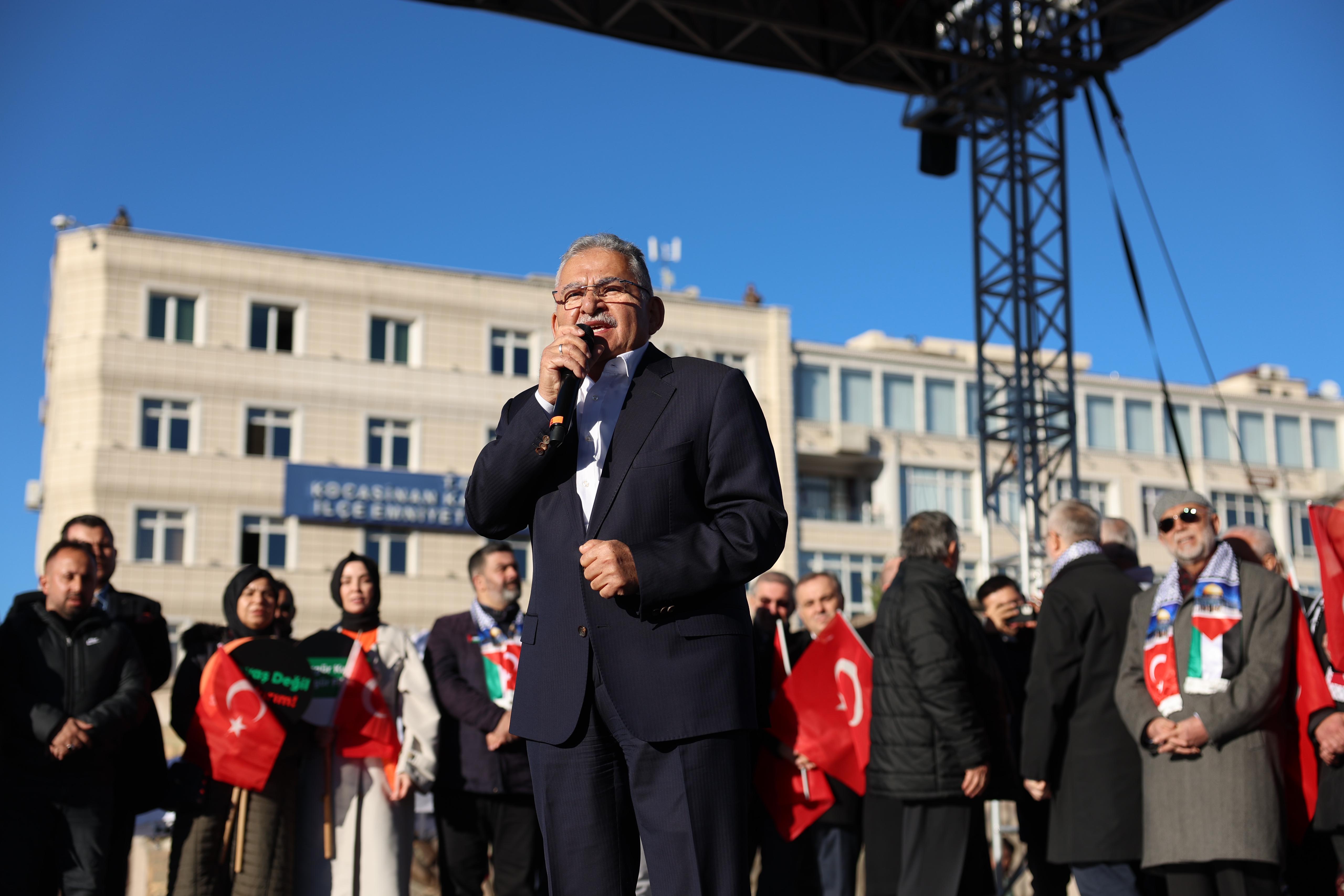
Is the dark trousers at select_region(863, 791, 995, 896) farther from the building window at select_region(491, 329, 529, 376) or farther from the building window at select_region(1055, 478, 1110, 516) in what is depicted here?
the building window at select_region(1055, 478, 1110, 516)

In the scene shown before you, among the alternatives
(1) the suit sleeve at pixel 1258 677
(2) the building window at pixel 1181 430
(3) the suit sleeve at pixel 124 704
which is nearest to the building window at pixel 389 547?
(2) the building window at pixel 1181 430

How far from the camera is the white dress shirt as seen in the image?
3.12 m

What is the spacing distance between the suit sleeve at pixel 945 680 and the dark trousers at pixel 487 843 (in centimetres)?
197

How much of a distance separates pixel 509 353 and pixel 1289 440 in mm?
32173

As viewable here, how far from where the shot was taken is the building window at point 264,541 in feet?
125

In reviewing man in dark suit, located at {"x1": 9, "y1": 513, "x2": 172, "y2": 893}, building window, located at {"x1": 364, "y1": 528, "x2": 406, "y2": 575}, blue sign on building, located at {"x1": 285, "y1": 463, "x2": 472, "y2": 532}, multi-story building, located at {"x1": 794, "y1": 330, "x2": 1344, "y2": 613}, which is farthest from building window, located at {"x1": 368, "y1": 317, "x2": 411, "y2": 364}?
man in dark suit, located at {"x1": 9, "y1": 513, "x2": 172, "y2": 893}

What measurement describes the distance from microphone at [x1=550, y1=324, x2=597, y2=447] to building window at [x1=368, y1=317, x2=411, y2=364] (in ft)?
125

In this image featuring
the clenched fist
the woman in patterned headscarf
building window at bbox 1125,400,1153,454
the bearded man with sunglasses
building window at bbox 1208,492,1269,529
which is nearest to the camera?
the clenched fist

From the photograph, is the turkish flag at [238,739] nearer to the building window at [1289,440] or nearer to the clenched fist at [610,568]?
the clenched fist at [610,568]

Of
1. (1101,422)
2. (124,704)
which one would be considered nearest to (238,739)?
(124,704)

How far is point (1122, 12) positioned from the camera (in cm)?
1527

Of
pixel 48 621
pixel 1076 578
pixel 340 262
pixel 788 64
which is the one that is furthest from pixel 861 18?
pixel 340 262

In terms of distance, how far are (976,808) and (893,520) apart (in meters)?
41.4

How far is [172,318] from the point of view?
38.3m
